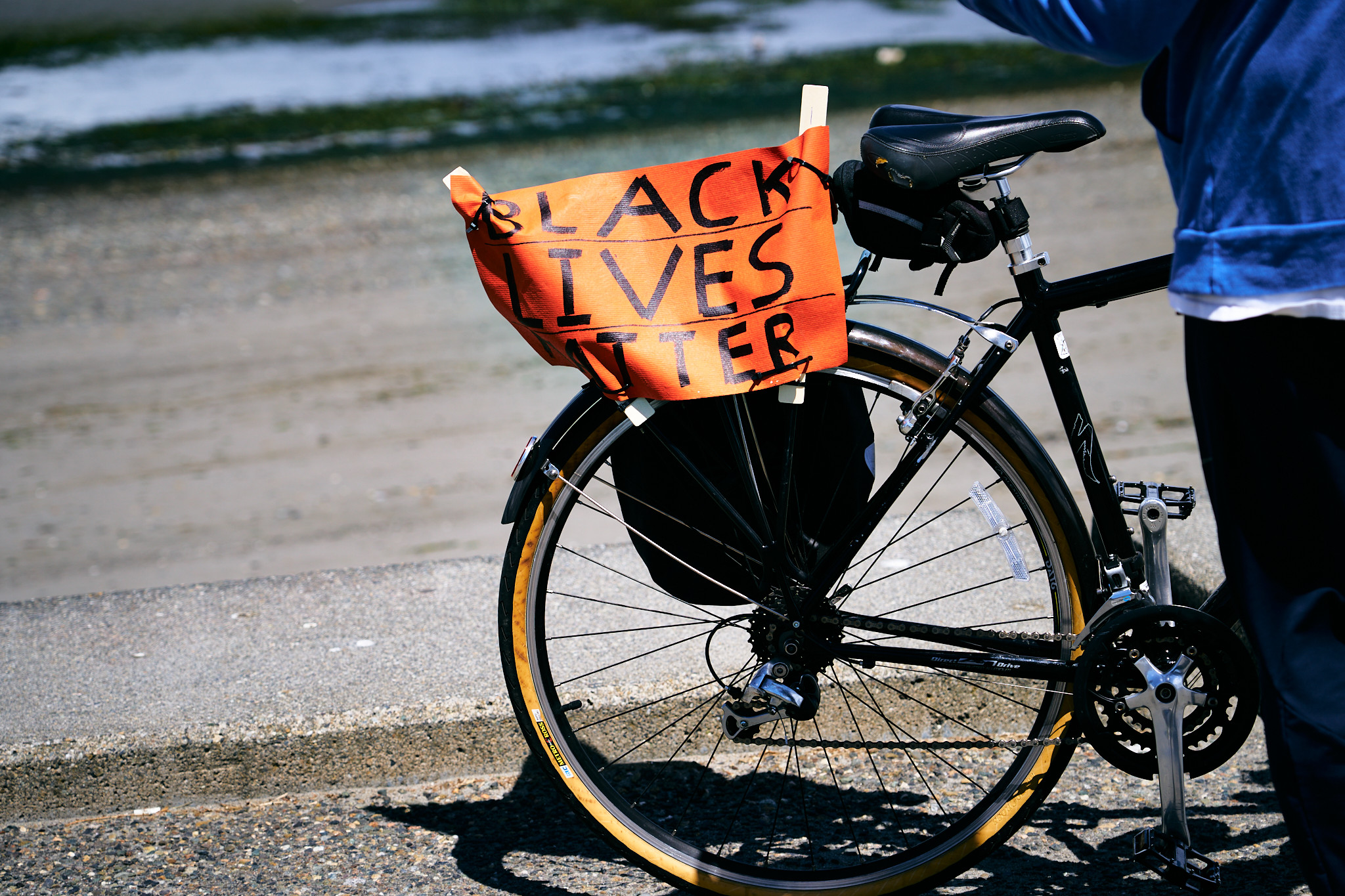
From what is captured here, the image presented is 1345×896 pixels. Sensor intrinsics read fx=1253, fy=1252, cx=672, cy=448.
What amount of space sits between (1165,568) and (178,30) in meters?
22.8

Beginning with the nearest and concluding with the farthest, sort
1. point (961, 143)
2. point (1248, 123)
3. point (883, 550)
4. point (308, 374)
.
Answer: point (1248, 123) → point (961, 143) → point (883, 550) → point (308, 374)

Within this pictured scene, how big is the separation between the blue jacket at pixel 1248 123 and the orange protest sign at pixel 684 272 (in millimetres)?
532

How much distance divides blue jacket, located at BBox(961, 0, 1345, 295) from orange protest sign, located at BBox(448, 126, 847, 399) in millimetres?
532

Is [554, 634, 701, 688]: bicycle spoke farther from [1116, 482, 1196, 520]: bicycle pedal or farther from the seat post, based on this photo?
the seat post

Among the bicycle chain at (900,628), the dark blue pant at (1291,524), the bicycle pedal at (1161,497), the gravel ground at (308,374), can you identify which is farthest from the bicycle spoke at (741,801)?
the gravel ground at (308,374)

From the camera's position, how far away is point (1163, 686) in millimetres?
2203

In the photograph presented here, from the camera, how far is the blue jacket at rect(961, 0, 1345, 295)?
166 cm

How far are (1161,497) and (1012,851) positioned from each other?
2.82 ft

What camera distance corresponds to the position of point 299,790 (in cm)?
291

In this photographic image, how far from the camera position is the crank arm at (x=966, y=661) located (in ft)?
7.52

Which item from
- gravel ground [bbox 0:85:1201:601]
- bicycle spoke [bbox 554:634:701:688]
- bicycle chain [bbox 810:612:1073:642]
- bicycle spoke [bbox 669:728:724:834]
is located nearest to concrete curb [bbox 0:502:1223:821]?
bicycle spoke [bbox 554:634:701:688]

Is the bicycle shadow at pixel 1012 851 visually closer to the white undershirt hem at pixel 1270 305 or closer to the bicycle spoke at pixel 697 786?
the bicycle spoke at pixel 697 786

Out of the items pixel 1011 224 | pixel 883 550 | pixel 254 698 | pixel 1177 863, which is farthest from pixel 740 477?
pixel 254 698

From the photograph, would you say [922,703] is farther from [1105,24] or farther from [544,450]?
[1105,24]
